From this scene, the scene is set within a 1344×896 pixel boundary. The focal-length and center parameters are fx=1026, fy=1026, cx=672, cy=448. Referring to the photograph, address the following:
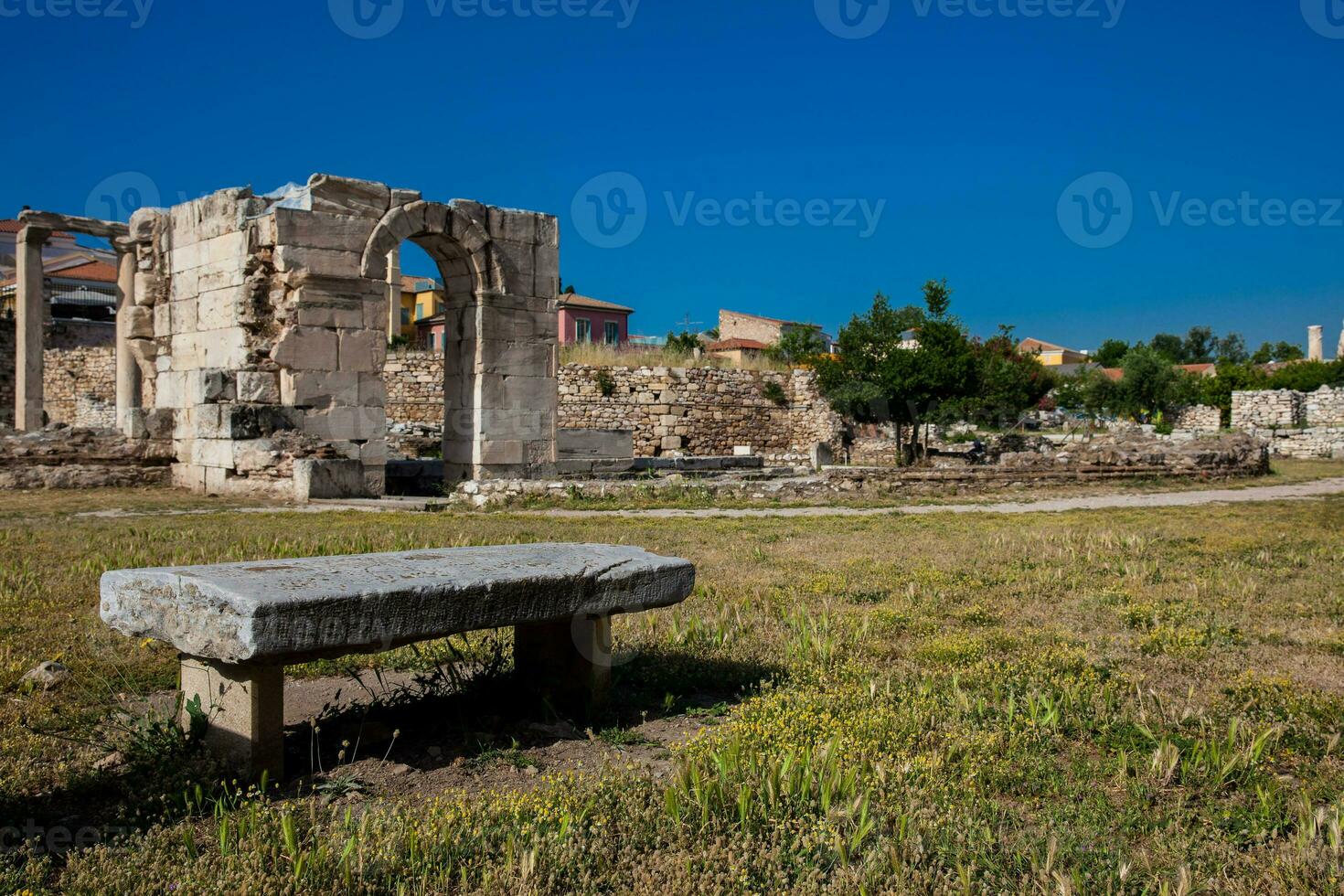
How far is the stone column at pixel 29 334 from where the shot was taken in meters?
24.6

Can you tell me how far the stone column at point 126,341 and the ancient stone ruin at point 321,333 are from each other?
179 centimetres

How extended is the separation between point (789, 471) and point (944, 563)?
1163cm

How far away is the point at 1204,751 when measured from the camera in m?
3.55

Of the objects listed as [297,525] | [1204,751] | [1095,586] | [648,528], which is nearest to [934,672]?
[1204,751]

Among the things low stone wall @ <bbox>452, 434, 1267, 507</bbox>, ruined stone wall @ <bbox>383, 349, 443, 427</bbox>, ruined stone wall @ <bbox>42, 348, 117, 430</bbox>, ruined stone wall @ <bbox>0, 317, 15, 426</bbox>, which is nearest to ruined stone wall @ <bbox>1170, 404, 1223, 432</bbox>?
low stone wall @ <bbox>452, 434, 1267, 507</bbox>

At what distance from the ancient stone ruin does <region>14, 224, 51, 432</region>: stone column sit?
8.57 meters

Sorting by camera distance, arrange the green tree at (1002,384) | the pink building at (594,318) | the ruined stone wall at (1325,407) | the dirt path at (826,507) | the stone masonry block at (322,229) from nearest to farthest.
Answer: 1. the dirt path at (826,507)
2. the stone masonry block at (322,229)
3. the ruined stone wall at (1325,407)
4. the green tree at (1002,384)
5. the pink building at (594,318)

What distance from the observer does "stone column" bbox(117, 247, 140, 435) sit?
65.2 feet

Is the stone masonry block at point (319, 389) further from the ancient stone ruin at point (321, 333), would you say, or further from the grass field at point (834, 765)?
the grass field at point (834, 765)

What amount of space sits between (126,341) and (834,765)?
21224 mm

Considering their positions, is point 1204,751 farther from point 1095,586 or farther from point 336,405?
point 336,405

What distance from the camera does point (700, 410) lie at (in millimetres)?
29641

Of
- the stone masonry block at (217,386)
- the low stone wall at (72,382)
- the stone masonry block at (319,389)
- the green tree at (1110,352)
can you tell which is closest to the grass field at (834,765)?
the stone masonry block at (319,389)

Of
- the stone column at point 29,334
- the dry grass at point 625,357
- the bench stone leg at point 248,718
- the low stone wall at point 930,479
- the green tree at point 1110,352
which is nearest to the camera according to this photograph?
the bench stone leg at point 248,718
